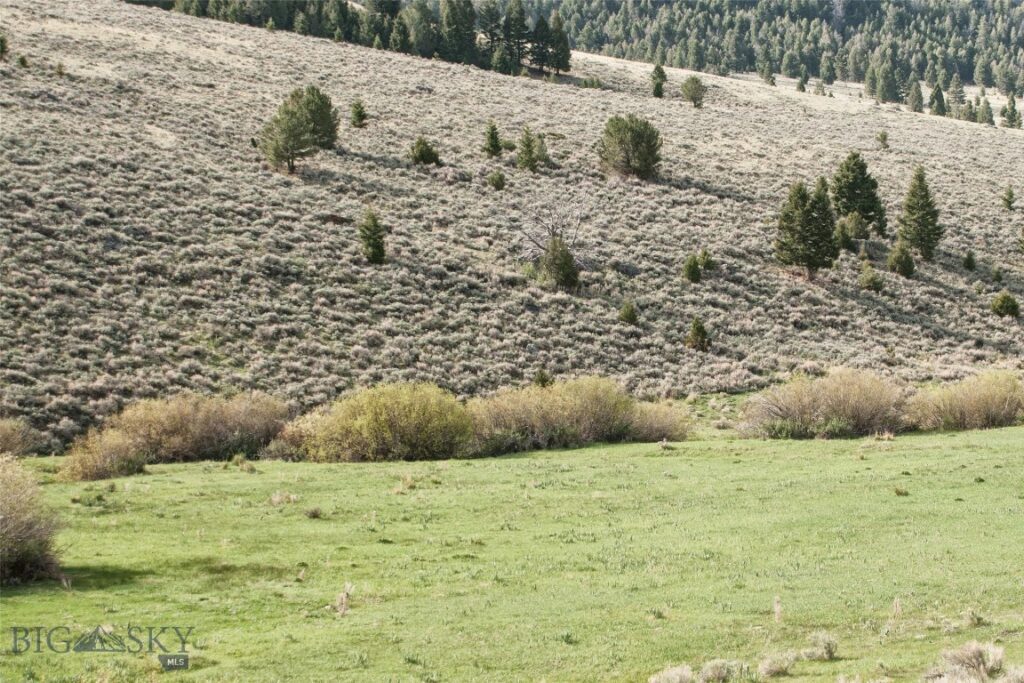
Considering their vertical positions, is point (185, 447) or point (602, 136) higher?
point (602, 136)

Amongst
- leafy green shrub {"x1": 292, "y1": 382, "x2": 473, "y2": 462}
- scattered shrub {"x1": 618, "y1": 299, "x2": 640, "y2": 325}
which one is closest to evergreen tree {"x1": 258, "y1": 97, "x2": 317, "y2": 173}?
scattered shrub {"x1": 618, "y1": 299, "x2": 640, "y2": 325}

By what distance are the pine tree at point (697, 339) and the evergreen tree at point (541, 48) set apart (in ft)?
280

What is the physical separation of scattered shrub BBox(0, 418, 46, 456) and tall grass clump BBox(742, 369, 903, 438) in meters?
28.2

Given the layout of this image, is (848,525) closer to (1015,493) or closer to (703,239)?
(1015,493)

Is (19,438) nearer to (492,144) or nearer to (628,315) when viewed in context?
(628,315)

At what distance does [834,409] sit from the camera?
37938 millimetres

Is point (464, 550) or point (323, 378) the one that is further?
point (323, 378)

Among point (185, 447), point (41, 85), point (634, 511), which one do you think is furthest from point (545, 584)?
point (41, 85)

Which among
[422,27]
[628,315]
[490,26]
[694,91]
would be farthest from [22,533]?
[490,26]

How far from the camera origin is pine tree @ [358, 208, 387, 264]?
5381cm

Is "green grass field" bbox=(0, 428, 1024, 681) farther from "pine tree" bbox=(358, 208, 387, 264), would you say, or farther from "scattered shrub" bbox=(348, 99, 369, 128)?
"scattered shrub" bbox=(348, 99, 369, 128)

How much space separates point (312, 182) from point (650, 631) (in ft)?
178

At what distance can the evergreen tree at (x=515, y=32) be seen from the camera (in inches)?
5054

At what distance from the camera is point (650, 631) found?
1560cm
